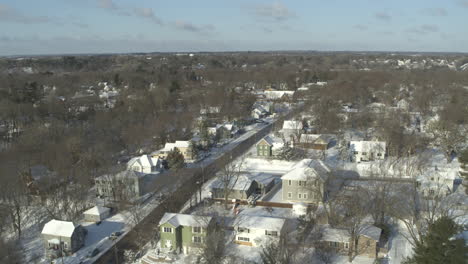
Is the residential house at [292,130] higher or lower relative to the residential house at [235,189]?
higher

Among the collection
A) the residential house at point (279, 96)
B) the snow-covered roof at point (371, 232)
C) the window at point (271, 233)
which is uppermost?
the residential house at point (279, 96)

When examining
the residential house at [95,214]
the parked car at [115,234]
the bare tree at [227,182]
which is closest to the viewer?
the parked car at [115,234]

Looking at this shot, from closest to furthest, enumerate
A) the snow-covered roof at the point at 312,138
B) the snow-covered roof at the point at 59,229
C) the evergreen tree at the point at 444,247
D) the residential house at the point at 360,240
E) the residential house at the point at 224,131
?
the evergreen tree at the point at 444,247 < the residential house at the point at 360,240 < the snow-covered roof at the point at 59,229 < the snow-covered roof at the point at 312,138 < the residential house at the point at 224,131

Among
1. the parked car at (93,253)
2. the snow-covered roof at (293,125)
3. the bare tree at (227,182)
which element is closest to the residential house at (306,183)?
the bare tree at (227,182)

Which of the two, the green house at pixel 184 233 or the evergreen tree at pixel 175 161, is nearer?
the green house at pixel 184 233

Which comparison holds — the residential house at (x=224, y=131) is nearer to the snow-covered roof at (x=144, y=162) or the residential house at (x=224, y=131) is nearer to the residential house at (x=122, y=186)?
the snow-covered roof at (x=144, y=162)

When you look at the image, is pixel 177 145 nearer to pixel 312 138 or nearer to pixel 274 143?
pixel 274 143

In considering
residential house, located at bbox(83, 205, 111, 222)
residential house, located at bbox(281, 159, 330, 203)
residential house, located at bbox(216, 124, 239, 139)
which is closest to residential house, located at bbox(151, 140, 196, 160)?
residential house, located at bbox(216, 124, 239, 139)
